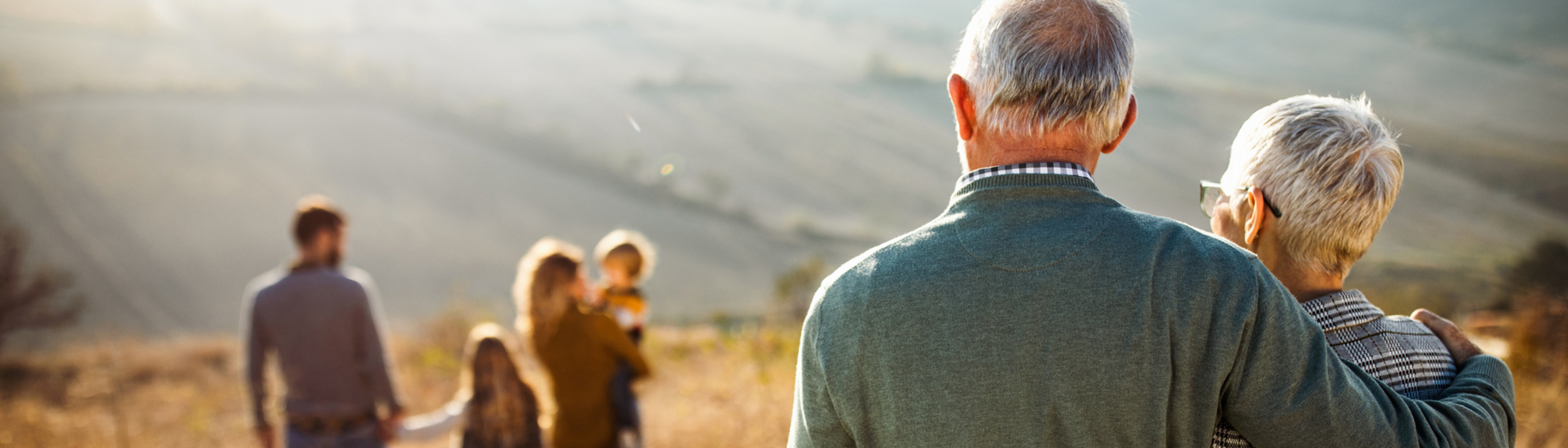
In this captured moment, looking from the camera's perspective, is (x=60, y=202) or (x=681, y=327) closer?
(x=681, y=327)

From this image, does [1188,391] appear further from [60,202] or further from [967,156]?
[60,202]

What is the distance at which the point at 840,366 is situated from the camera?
1161mm

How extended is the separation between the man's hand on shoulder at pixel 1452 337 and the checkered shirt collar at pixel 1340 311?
0.07 m

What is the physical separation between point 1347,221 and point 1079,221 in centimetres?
66

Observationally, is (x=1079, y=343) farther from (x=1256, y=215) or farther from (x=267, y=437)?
(x=267, y=437)

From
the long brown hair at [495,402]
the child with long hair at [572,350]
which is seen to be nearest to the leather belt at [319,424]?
the long brown hair at [495,402]

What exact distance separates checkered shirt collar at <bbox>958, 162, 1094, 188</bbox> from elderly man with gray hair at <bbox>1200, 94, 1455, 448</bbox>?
1.56ft

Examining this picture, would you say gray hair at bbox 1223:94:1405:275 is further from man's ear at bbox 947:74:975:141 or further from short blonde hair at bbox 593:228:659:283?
short blonde hair at bbox 593:228:659:283

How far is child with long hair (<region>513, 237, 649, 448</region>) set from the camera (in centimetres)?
345

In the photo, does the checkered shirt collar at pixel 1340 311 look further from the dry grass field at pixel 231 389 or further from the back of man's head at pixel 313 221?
the dry grass field at pixel 231 389

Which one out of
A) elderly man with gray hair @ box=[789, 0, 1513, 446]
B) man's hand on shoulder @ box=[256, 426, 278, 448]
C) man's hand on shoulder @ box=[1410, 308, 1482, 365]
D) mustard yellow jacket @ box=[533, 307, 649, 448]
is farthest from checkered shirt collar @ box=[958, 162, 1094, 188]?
man's hand on shoulder @ box=[256, 426, 278, 448]

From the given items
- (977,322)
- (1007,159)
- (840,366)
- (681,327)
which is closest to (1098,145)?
(1007,159)

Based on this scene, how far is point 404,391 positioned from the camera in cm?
817

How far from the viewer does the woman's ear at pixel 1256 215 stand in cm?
146
